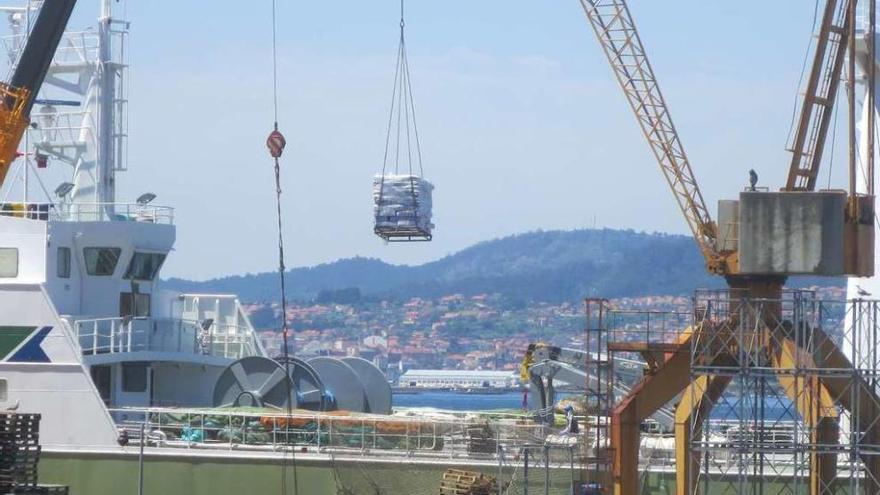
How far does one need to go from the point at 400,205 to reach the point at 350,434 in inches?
255

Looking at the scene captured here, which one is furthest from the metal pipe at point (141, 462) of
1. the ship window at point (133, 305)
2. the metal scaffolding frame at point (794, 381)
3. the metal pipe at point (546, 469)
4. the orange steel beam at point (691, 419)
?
the metal scaffolding frame at point (794, 381)

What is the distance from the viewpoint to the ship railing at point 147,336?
3216 cm

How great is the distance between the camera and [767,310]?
26438mm

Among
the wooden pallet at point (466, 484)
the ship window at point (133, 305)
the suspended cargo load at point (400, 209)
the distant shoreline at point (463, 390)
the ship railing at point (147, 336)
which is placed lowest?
the distant shoreline at point (463, 390)

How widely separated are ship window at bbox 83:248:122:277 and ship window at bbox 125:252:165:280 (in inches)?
15.6

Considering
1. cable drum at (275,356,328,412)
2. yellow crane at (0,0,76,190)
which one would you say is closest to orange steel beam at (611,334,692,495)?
cable drum at (275,356,328,412)

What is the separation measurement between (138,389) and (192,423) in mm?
2447

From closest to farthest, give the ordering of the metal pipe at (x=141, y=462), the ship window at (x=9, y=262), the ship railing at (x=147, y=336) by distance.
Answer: the metal pipe at (x=141, y=462) < the ship window at (x=9, y=262) < the ship railing at (x=147, y=336)

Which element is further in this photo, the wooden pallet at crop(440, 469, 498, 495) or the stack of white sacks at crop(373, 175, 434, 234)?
the stack of white sacks at crop(373, 175, 434, 234)

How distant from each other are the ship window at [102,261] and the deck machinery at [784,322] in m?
11.4

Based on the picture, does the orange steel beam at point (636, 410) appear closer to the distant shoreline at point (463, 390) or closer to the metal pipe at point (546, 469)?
the metal pipe at point (546, 469)

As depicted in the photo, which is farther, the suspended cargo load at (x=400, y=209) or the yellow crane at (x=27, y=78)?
the suspended cargo load at (x=400, y=209)

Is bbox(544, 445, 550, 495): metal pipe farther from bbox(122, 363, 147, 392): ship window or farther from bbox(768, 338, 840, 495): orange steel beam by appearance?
bbox(122, 363, 147, 392): ship window

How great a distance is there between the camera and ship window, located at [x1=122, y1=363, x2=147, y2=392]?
33.3 meters
